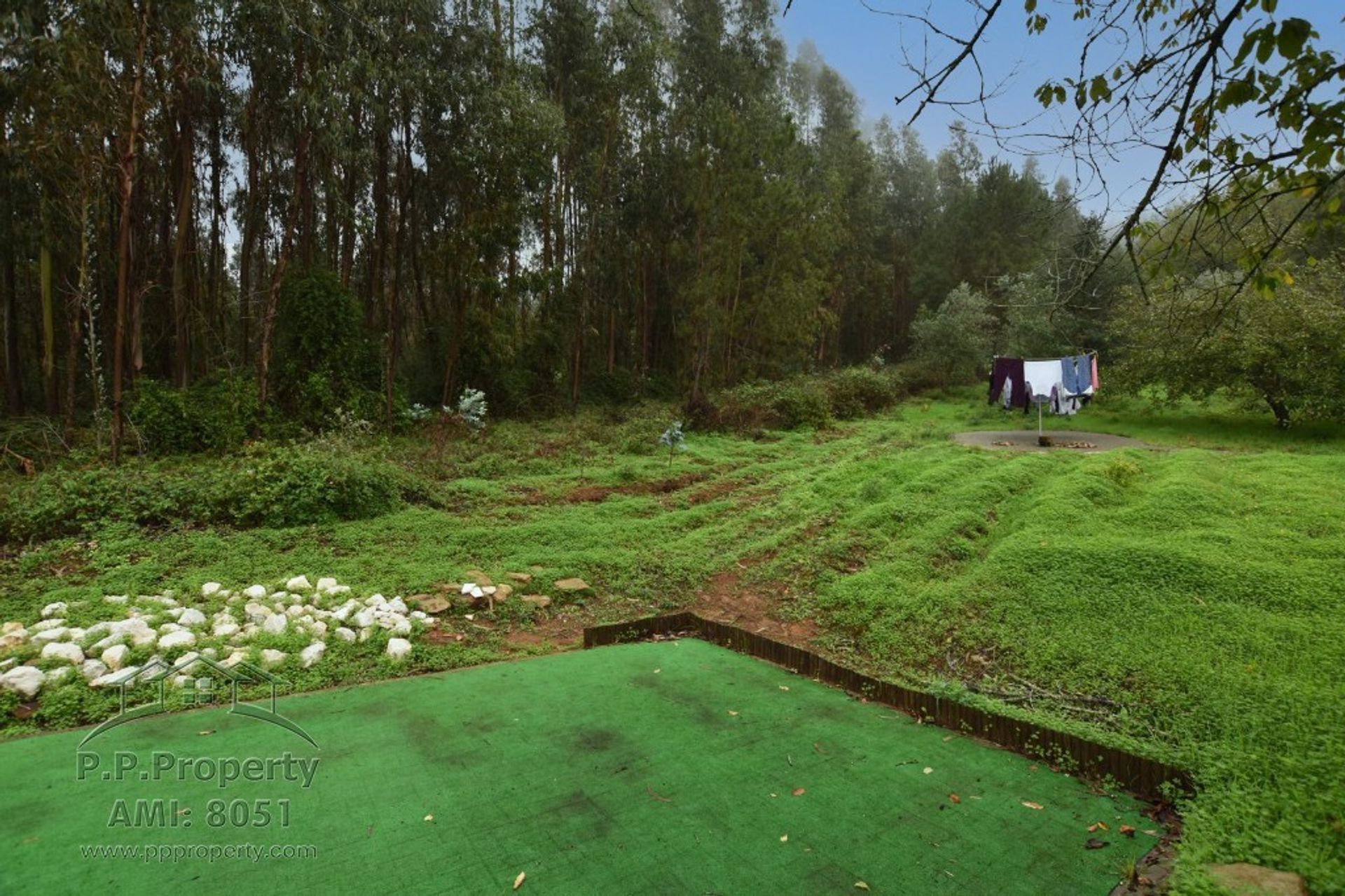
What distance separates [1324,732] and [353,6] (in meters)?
11.6

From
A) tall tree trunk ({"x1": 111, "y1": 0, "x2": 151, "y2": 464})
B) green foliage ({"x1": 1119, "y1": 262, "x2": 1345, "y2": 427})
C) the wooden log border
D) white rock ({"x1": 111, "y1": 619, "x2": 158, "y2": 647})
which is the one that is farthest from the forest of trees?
green foliage ({"x1": 1119, "y1": 262, "x2": 1345, "y2": 427})

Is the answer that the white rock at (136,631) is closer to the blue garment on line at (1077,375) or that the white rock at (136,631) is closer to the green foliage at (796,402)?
the green foliage at (796,402)

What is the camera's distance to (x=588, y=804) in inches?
86.0

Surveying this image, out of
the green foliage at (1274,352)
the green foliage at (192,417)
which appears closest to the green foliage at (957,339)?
the green foliage at (1274,352)

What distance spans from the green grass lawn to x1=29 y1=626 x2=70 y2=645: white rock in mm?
570

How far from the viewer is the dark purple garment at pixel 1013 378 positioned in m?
12.3

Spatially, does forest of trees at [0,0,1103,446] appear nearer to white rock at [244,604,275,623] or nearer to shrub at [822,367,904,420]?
shrub at [822,367,904,420]

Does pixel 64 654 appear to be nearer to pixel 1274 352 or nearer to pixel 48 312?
pixel 48 312

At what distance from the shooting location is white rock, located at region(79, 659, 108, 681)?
124 inches

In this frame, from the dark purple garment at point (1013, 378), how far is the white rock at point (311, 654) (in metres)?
12.0

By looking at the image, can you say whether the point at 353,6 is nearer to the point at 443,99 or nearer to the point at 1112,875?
the point at 443,99

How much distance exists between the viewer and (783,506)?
286 inches

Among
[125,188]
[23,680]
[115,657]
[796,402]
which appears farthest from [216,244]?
[23,680]

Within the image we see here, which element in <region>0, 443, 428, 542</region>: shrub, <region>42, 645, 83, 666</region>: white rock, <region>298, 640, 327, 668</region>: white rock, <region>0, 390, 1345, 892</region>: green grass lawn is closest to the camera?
<region>0, 390, 1345, 892</region>: green grass lawn
